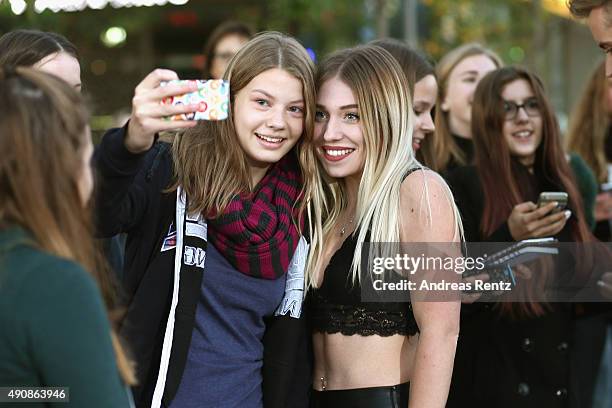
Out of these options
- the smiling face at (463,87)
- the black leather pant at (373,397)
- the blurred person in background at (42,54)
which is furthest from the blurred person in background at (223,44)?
the black leather pant at (373,397)

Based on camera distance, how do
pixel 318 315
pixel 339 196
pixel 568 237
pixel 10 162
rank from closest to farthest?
pixel 10 162
pixel 318 315
pixel 339 196
pixel 568 237

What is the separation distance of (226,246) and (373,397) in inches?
29.2

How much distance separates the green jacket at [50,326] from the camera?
1.67 metres

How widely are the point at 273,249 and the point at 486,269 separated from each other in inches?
42.4

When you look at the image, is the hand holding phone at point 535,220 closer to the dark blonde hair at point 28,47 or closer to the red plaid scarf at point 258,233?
the red plaid scarf at point 258,233

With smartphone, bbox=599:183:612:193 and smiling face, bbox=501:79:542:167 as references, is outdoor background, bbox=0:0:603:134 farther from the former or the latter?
smiling face, bbox=501:79:542:167

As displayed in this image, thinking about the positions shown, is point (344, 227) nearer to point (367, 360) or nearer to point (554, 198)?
point (367, 360)

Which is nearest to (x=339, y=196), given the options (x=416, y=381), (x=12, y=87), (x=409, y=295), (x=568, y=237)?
(x=409, y=295)

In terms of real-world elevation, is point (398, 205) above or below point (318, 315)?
above

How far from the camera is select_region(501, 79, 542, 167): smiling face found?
389 cm

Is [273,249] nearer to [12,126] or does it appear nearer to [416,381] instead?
[416,381]

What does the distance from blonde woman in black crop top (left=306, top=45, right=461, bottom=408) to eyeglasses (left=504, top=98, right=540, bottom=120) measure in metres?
1.08

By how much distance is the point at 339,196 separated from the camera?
10.6 feet

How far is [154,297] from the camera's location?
2.66 metres
